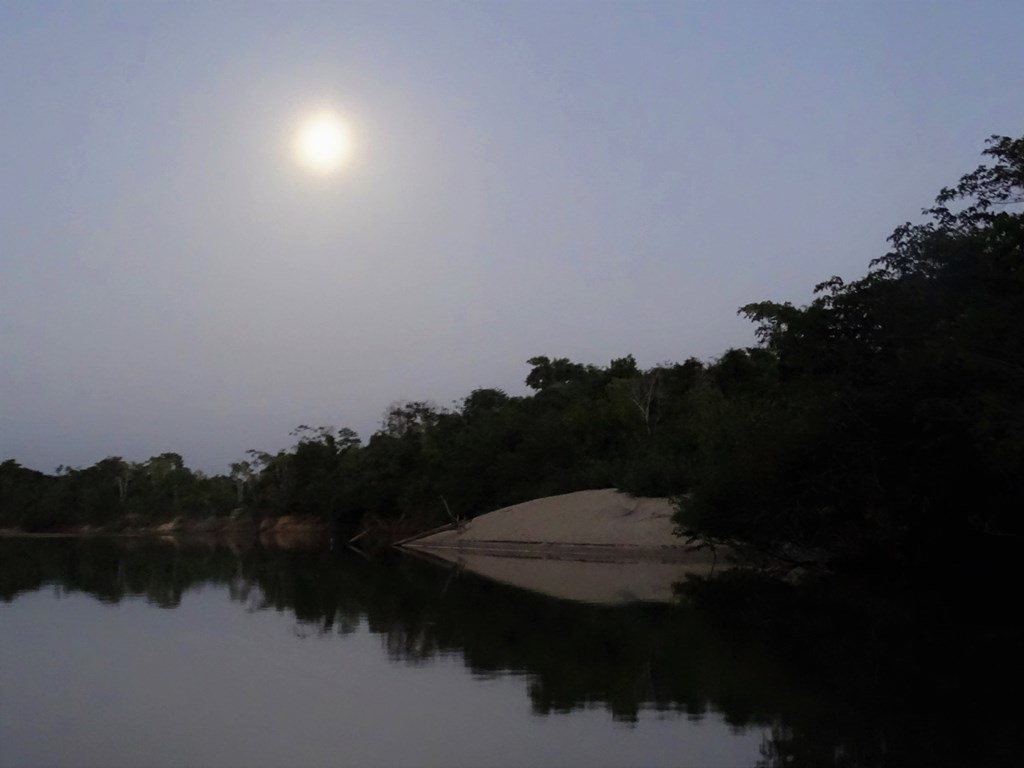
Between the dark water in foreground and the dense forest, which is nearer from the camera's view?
the dark water in foreground

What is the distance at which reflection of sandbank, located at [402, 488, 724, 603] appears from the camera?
23016 mm

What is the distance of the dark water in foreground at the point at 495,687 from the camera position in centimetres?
721

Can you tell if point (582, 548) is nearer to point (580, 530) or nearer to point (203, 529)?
point (580, 530)

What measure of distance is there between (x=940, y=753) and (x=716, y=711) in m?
1.92

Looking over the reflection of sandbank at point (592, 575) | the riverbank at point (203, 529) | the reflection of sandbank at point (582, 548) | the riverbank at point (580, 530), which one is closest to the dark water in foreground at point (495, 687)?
the reflection of sandbank at point (592, 575)

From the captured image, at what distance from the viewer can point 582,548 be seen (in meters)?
36.2

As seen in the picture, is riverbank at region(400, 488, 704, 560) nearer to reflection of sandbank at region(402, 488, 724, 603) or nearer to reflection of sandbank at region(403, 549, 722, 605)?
reflection of sandbank at region(402, 488, 724, 603)

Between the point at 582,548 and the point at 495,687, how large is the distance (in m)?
27.0

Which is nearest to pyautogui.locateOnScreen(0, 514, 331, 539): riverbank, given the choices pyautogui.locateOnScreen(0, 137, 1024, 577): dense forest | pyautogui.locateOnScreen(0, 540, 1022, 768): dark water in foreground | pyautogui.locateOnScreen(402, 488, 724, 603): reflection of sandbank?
pyautogui.locateOnScreen(402, 488, 724, 603): reflection of sandbank

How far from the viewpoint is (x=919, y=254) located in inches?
765

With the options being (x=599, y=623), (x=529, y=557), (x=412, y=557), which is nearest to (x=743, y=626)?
(x=599, y=623)

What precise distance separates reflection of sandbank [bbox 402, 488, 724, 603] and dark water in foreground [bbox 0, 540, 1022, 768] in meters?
5.28

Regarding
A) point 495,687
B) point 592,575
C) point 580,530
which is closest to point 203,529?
point 580,530

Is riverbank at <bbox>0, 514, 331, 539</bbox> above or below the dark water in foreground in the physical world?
above
